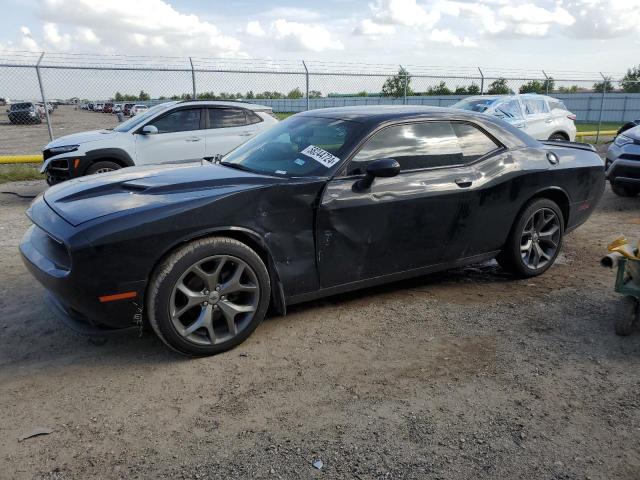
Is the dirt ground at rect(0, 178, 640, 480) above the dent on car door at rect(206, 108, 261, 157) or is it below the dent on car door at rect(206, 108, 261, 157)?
below

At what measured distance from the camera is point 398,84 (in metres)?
16.9

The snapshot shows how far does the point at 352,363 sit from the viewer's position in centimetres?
338

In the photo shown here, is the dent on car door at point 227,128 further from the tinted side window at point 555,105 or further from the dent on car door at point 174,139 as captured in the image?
the tinted side window at point 555,105

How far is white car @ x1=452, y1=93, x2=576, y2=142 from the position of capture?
39.7 feet

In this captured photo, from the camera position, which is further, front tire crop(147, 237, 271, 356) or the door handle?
the door handle

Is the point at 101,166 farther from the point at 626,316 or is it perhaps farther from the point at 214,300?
the point at 626,316

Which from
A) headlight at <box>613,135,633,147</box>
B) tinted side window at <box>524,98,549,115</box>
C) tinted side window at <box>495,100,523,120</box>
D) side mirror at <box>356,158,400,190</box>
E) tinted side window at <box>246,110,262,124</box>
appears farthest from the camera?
tinted side window at <box>524,98,549,115</box>

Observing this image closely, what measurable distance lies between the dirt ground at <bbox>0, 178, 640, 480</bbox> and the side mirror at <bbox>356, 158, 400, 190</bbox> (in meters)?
1.04

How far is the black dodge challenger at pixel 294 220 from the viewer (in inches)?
123

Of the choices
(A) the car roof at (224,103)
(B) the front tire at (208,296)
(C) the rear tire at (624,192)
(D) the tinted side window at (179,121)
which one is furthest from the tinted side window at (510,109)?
(B) the front tire at (208,296)

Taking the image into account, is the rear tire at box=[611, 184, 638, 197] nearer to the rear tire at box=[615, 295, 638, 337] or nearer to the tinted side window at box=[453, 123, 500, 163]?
the tinted side window at box=[453, 123, 500, 163]

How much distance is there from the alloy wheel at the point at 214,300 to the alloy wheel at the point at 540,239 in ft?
8.65

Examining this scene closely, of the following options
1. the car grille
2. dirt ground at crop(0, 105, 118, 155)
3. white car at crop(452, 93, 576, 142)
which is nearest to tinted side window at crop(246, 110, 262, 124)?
white car at crop(452, 93, 576, 142)

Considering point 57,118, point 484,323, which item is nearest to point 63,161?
point 484,323
